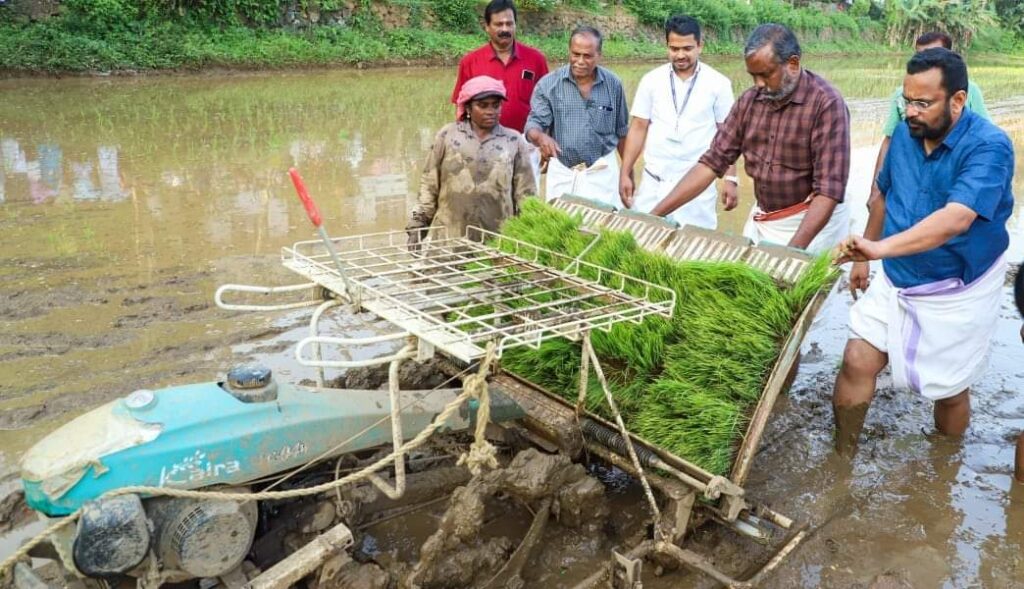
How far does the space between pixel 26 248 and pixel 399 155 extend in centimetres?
506

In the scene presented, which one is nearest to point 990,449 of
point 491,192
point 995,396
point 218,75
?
point 995,396

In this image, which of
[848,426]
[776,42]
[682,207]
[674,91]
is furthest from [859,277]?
[674,91]

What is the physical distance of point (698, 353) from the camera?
3197 millimetres

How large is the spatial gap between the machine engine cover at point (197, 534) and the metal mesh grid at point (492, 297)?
785mm

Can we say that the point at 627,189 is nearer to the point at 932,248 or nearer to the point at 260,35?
the point at 932,248

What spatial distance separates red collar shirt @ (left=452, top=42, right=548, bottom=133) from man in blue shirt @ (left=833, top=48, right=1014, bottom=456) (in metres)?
2.78

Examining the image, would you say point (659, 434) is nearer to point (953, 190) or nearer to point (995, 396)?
point (953, 190)

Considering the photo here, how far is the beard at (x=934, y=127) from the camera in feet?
10.9

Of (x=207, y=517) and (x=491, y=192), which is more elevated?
(x=491, y=192)

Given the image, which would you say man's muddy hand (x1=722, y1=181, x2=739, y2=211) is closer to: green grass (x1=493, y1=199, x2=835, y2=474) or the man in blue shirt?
the man in blue shirt

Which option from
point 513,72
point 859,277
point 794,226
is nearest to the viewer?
point 859,277

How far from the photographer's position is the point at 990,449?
13.9ft

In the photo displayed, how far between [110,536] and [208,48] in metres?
16.7

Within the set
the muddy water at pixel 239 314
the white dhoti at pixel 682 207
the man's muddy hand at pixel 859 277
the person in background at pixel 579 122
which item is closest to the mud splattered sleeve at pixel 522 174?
the person in background at pixel 579 122
